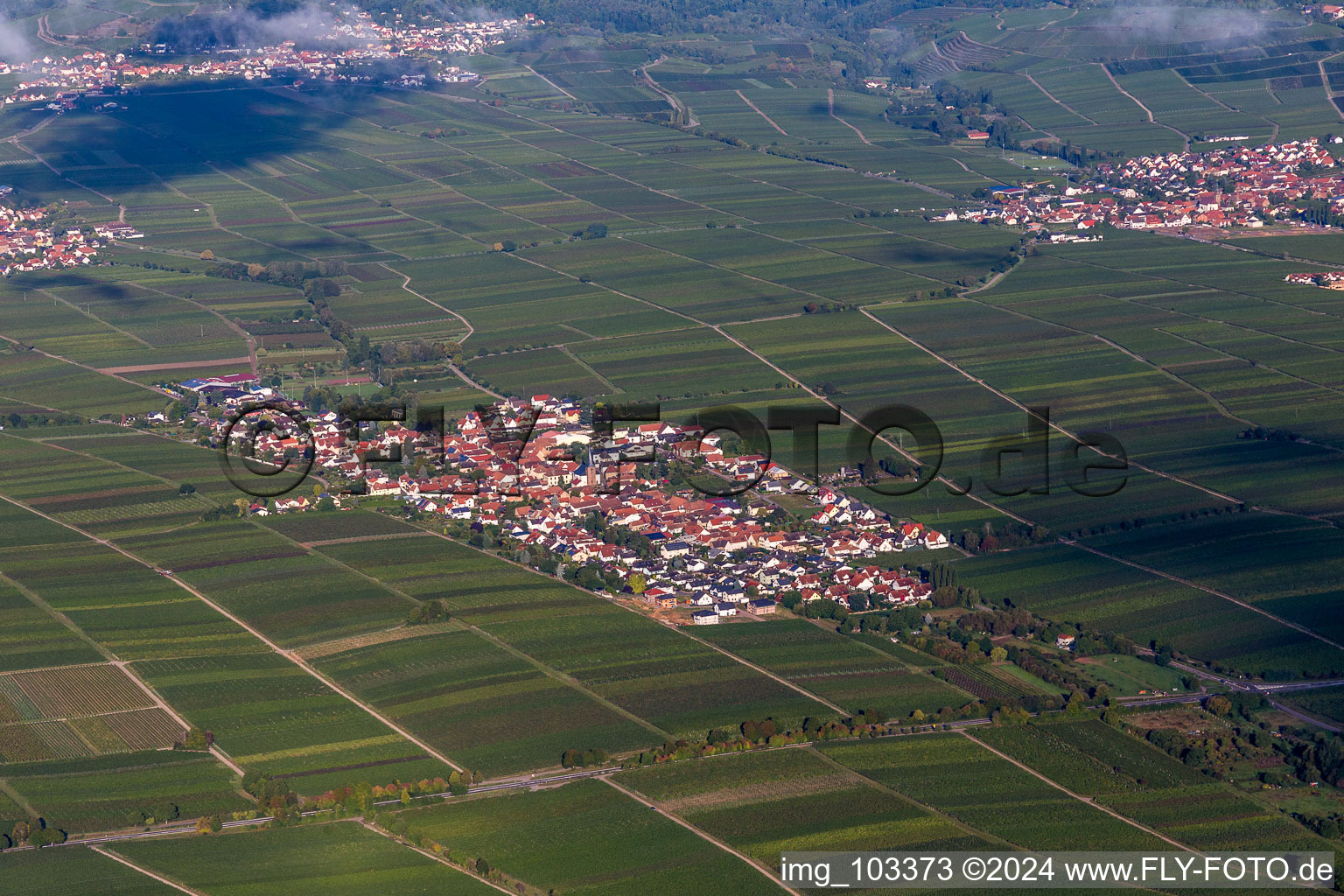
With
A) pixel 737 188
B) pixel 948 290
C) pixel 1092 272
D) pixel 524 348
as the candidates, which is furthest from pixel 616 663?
pixel 737 188

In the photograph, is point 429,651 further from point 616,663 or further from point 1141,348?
point 1141,348

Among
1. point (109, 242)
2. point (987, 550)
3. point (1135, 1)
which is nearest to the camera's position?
point (987, 550)

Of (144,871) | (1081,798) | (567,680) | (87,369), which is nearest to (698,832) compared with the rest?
(567,680)

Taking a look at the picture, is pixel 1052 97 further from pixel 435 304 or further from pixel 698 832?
pixel 698 832

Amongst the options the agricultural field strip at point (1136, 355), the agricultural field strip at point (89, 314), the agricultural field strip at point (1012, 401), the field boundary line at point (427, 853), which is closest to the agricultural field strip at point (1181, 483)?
the agricultural field strip at point (1012, 401)

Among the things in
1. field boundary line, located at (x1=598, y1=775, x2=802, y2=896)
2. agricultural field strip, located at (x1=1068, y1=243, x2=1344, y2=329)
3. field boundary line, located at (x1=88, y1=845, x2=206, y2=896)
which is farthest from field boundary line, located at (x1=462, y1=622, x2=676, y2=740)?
agricultural field strip, located at (x1=1068, y1=243, x2=1344, y2=329)
